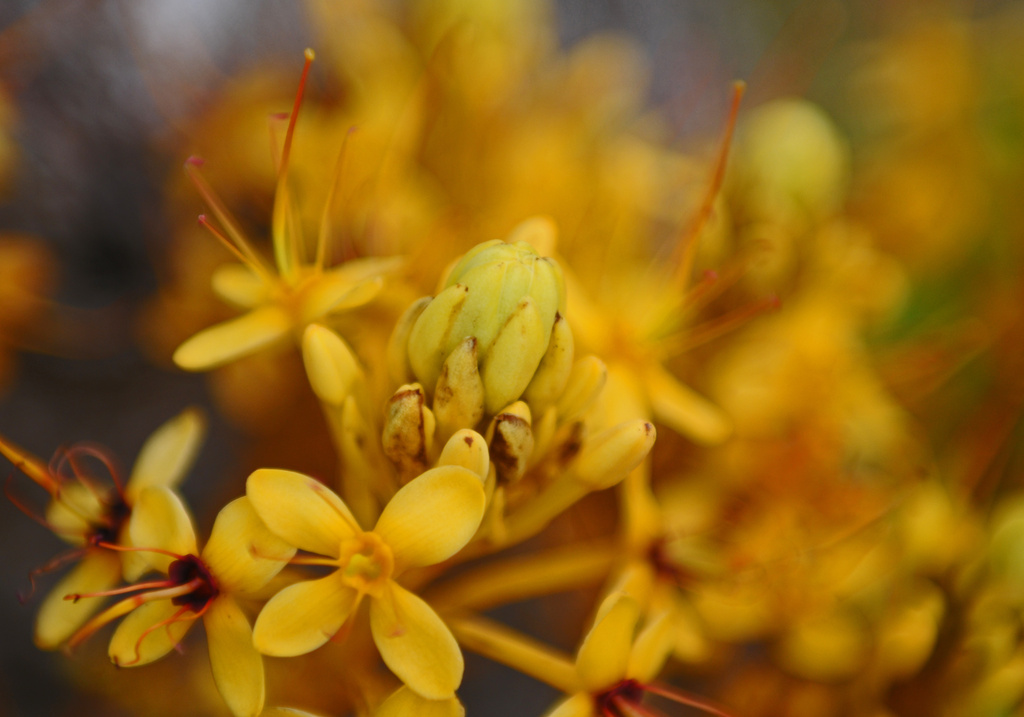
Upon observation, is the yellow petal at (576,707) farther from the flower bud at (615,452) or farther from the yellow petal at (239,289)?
the yellow petal at (239,289)

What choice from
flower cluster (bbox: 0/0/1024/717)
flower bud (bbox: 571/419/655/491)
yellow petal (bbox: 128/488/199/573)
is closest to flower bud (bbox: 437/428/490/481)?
flower cluster (bbox: 0/0/1024/717)

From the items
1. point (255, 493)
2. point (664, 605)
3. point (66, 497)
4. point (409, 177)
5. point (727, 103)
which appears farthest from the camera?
point (727, 103)

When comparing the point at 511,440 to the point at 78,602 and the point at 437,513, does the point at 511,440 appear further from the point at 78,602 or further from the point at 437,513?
the point at 78,602

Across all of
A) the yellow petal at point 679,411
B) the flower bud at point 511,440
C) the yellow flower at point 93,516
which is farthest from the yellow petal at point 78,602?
the yellow petal at point 679,411

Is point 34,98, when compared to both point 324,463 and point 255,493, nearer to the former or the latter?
point 324,463

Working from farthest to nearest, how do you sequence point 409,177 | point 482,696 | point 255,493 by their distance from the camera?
point 482,696 → point 409,177 → point 255,493

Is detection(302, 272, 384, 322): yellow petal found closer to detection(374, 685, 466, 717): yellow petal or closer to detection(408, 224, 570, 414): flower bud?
detection(408, 224, 570, 414): flower bud

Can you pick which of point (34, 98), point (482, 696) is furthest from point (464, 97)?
point (482, 696)

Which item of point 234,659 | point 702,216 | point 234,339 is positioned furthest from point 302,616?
point 702,216
